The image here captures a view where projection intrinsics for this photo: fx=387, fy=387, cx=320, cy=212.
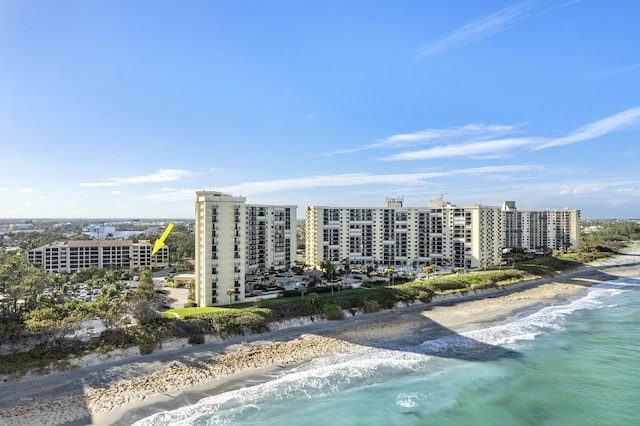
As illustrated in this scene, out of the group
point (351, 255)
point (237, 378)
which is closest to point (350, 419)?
point (237, 378)

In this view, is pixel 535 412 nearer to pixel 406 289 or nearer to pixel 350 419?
pixel 350 419

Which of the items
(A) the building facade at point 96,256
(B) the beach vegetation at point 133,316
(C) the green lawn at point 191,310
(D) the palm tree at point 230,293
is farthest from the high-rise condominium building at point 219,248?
(A) the building facade at point 96,256

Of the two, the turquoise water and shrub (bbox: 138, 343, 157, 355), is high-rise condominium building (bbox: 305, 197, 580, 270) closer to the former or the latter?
the turquoise water

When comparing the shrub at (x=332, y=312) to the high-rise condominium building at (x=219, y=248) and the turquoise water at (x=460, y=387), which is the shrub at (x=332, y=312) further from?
the high-rise condominium building at (x=219, y=248)

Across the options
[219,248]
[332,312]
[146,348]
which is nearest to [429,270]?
[332,312]

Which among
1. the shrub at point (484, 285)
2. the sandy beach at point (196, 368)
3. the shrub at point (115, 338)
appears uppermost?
the shrub at point (115, 338)

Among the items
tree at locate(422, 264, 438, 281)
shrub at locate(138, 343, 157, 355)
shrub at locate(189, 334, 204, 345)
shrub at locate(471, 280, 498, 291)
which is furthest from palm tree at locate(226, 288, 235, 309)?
shrub at locate(471, 280, 498, 291)

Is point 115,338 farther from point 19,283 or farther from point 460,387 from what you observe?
point 460,387
